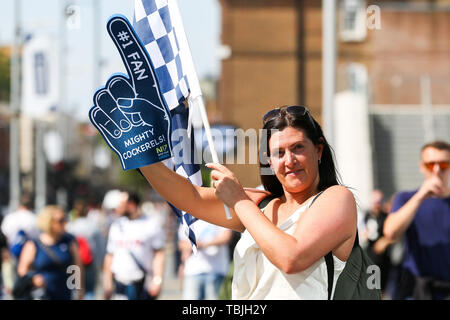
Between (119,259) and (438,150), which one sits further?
(119,259)

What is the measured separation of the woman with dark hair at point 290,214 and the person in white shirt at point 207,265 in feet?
18.5

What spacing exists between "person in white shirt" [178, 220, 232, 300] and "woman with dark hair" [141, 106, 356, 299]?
5.64 m

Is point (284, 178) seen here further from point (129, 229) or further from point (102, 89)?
point (129, 229)

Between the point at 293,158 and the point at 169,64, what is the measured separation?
2.98ft

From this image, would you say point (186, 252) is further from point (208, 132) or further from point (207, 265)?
point (208, 132)

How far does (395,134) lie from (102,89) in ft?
76.0

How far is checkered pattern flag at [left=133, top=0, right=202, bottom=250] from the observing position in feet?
11.4

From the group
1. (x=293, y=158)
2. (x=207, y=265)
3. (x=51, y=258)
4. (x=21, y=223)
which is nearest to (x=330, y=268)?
(x=293, y=158)

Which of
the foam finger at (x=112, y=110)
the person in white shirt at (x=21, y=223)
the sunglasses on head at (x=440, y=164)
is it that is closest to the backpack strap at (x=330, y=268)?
the foam finger at (x=112, y=110)

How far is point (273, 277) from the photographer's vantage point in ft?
9.35

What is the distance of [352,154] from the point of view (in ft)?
80.4

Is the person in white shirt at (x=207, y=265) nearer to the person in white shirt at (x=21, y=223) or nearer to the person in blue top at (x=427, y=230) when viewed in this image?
the person in white shirt at (x=21, y=223)

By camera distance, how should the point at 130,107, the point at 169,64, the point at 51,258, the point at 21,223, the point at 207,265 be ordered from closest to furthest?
the point at 130,107
the point at 169,64
the point at 51,258
the point at 207,265
the point at 21,223
